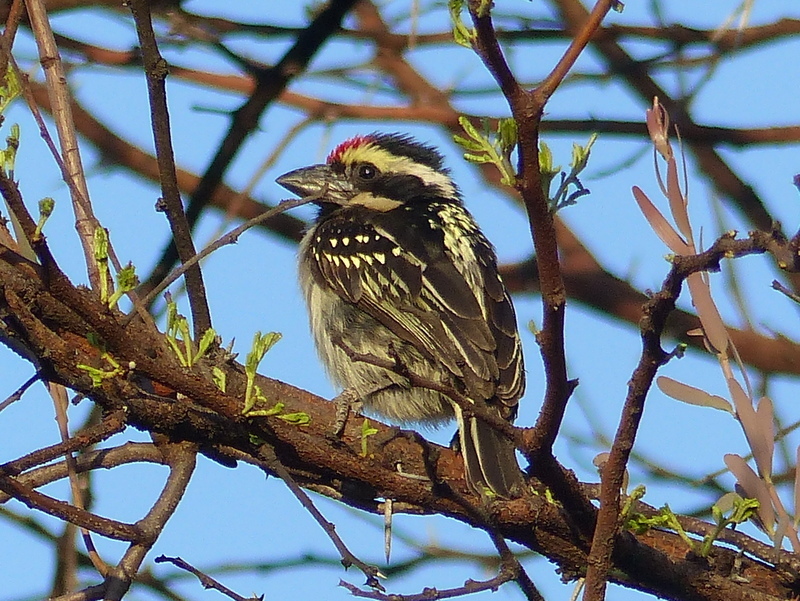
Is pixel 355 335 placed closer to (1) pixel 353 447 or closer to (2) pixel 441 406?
(2) pixel 441 406

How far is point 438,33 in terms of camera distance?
5336 mm

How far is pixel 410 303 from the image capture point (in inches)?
160

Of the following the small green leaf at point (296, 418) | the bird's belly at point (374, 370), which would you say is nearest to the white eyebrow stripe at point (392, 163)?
the bird's belly at point (374, 370)

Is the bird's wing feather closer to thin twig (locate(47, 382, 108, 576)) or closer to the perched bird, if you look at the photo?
the perched bird

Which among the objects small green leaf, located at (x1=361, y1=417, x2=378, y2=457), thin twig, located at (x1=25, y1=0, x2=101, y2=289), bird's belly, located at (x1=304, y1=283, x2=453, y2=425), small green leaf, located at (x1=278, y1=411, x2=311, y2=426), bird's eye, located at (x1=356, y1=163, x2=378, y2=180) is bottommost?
small green leaf, located at (x1=278, y1=411, x2=311, y2=426)

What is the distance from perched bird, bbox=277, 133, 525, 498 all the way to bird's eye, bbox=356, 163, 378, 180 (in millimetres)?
157

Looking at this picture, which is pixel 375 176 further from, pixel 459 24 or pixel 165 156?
pixel 459 24

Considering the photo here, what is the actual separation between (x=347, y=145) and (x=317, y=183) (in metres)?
0.34

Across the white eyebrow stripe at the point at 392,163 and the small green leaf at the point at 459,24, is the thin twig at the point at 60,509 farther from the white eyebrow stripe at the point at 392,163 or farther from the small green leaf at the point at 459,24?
the white eyebrow stripe at the point at 392,163

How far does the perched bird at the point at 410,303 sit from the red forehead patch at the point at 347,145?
0.19m

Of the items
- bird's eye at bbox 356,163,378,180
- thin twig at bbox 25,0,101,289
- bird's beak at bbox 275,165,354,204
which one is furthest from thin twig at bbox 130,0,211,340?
bird's eye at bbox 356,163,378,180

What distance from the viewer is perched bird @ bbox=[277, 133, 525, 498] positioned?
3814 mm

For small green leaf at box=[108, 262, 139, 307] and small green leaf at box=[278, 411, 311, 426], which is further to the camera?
small green leaf at box=[278, 411, 311, 426]

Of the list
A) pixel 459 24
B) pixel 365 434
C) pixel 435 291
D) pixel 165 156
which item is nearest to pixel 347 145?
pixel 435 291
